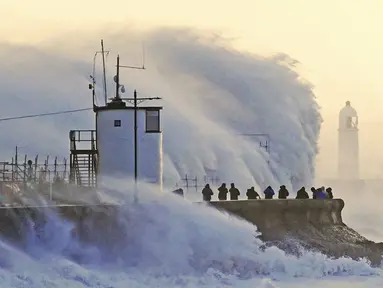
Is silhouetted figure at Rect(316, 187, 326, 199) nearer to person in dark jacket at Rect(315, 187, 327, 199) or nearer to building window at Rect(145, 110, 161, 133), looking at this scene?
person in dark jacket at Rect(315, 187, 327, 199)

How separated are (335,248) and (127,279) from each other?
7.97 metres

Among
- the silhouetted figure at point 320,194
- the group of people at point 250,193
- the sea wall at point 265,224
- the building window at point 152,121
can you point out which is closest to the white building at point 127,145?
the building window at point 152,121

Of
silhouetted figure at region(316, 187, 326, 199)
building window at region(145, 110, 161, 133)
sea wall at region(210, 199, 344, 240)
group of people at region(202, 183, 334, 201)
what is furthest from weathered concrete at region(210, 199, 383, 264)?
building window at region(145, 110, 161, 133)

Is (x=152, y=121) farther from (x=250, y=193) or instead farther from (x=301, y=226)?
(x=301, y=226)

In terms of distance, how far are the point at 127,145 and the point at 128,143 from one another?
2.5 inches

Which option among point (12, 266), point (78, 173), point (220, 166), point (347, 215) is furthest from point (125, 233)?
point (347, 215)

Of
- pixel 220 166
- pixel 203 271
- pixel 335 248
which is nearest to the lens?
pixel 203 271

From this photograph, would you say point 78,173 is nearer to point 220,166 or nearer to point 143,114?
point 143,114

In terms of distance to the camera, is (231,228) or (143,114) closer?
(231,228)

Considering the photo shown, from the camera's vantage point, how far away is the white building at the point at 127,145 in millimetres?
32812

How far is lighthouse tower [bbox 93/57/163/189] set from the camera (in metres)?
32.8

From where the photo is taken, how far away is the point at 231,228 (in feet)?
102

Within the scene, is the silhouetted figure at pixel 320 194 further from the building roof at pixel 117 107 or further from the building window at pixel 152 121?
the building roof at pixel 117 107

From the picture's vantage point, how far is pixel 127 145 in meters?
32.9
